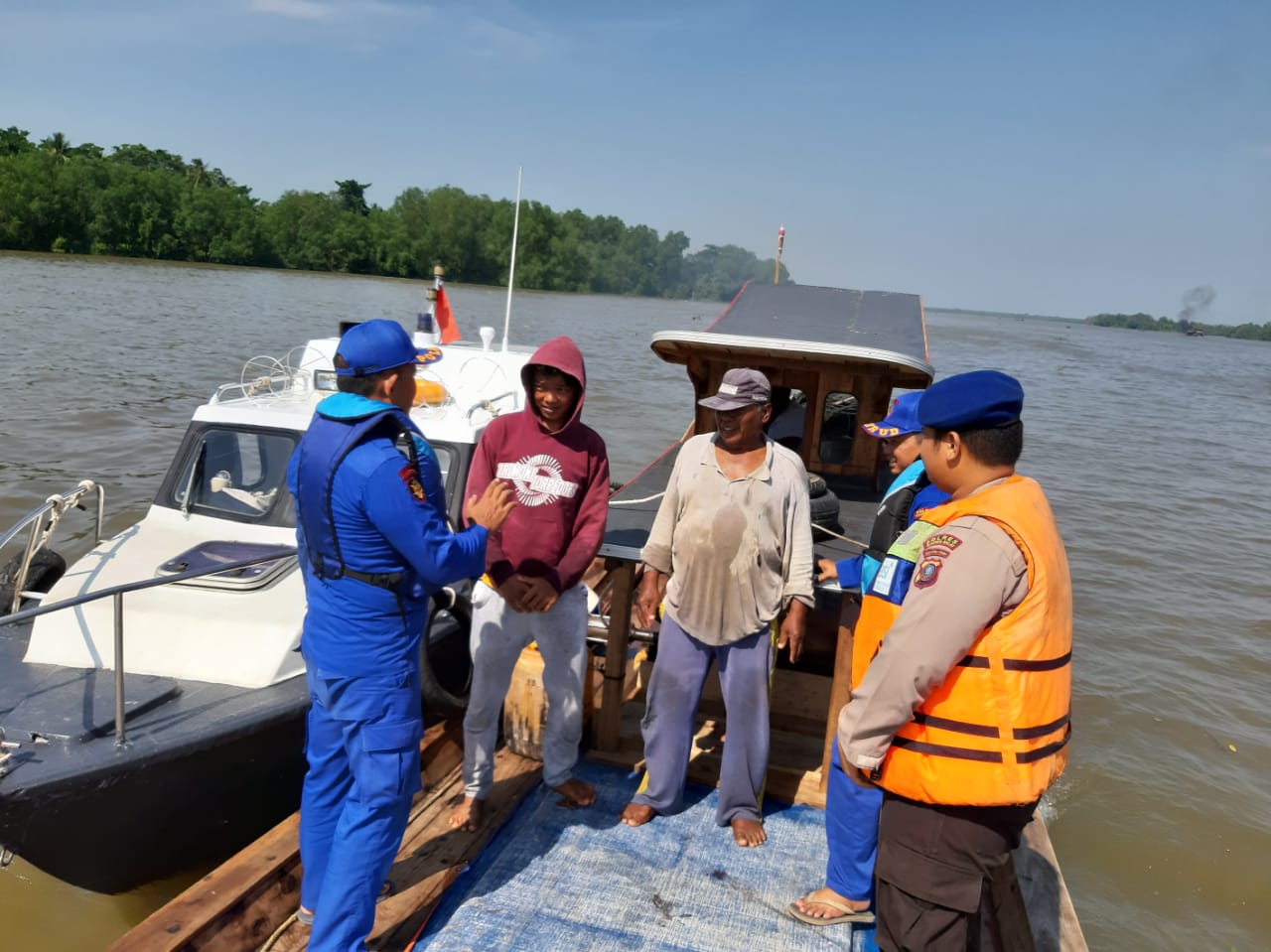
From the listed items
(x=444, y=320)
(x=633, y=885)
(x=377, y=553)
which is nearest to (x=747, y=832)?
(x=633, y=885)

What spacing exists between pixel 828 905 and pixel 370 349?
2485mm

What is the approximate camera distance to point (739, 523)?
130 inches

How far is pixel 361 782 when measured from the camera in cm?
264

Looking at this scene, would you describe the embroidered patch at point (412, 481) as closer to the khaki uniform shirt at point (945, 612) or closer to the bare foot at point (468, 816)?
the khaki uniform shirt at point (945, 612)

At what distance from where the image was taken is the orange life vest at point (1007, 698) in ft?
6.38

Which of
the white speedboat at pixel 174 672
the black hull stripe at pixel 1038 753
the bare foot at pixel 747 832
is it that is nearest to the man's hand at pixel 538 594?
the white speedboat at pixel 174 672

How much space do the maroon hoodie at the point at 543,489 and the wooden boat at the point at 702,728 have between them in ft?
1.28

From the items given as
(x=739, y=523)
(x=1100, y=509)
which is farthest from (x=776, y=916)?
(x=1100, y=509)

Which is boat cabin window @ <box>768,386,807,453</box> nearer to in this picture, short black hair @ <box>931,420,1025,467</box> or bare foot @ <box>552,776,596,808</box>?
bare foot @ <box>552,776,596,808</box>

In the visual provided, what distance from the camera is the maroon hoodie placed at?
3414mm

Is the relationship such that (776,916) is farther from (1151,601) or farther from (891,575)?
(1151,601)

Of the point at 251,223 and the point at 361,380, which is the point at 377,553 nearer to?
the point at 361,380

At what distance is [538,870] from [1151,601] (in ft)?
33.4

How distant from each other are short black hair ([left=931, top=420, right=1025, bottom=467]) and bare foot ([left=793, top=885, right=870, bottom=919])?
73.8 inches
